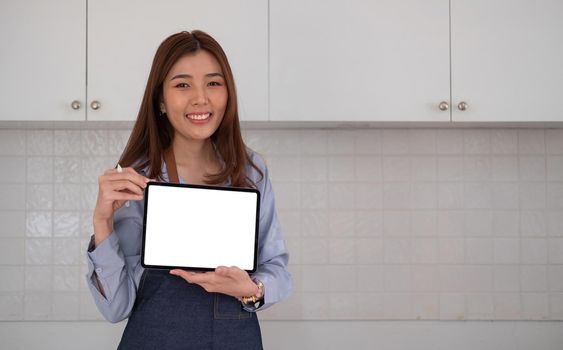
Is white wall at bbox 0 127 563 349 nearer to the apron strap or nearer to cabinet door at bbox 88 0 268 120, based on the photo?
cabinet door at bbox 88 0 268 120

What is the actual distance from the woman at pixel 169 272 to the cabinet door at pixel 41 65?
2.09 ft

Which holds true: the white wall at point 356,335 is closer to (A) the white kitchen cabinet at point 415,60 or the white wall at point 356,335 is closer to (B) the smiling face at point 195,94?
(A) the white kitchen cabinet at point 415,60

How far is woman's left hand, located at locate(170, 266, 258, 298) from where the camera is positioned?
1.09m

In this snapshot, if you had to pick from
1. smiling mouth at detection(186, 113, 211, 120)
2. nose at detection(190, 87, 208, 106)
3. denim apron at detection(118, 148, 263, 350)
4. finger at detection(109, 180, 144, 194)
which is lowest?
denim apron at detection(118, 148, 263, 350)

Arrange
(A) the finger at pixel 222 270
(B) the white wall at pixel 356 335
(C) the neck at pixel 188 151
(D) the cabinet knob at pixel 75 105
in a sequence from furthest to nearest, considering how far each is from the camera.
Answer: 1. (B) the white wall at pixel 356 335
2. (D) the cabinet knob at pixel 75 105
3. (C) the neck at pixel 188 151
4. (A) the finger at pixel 222 270

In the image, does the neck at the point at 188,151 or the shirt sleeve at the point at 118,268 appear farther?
the neck at the point at 188,151

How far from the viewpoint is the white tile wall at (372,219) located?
2096mm

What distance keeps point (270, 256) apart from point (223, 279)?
173 millimetres

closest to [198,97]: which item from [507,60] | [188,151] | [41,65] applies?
[188,151]

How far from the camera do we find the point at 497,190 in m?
2.13

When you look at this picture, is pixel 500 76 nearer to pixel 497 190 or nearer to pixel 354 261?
pixel 497 190

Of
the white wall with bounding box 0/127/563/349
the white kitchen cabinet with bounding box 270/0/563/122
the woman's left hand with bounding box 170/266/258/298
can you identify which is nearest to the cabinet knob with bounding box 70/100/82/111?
the white wall with bounding box 0/127/563/349

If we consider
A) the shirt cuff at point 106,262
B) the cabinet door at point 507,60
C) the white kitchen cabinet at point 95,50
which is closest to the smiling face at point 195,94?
the shirt cuff at point 106,262

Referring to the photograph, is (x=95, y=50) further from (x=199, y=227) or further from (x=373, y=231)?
(x=373, y=231)
